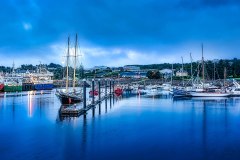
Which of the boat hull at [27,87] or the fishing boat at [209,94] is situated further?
the boat hull at [27,87]

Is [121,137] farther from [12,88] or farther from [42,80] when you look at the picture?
[42,80]

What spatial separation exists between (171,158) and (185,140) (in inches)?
225

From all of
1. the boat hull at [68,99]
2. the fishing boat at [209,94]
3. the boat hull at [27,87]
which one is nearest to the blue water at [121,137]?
the boat hull at [68,99]

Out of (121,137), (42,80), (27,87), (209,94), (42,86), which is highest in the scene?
(42,80)

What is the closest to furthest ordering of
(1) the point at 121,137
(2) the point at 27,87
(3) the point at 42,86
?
1. (1) the point at 121,137
2. (2) the point at 27,87
3. (3) the point at 42,86

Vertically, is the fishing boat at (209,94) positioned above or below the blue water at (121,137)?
above

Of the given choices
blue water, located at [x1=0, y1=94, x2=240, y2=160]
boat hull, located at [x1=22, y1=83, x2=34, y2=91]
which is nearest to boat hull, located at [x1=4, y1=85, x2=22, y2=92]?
boat hull, located at [x1=22, y1=83, x2=34, y2=91]

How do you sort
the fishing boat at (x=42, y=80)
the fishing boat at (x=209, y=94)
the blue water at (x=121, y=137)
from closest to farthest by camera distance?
the blue water at (x=121, y=137)
the fishing boat at (x=209, y=94)
the fishing boat at (x=42, y=80)

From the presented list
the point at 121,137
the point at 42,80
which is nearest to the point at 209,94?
the point at 121,137

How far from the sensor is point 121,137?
27875 mm

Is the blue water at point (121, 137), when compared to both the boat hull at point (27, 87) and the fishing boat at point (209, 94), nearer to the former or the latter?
the fishing boat at point (209, 94)

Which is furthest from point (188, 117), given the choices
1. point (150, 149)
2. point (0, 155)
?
point (0, 155)

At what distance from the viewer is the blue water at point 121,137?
22.4 m

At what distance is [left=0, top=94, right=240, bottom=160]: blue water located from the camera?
22.4 m
